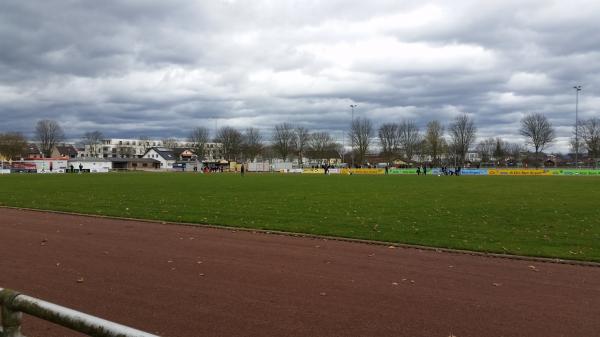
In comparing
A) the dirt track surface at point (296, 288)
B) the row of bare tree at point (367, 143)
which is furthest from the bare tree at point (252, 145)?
the dirt track surface at point (296, 288)

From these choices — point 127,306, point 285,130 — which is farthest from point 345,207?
point 285,130

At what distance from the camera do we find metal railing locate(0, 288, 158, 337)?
3047 millimetres

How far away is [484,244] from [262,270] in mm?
5361

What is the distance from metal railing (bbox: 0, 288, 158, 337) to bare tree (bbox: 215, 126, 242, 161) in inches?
5259

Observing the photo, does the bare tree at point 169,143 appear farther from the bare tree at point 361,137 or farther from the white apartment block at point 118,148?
the bare tree at point 361,137

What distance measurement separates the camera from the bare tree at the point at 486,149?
439ft

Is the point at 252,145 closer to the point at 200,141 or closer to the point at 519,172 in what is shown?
the point at 200,141

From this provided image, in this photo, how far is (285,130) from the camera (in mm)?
139875

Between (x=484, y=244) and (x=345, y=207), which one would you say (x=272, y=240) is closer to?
(x=484, y=244)

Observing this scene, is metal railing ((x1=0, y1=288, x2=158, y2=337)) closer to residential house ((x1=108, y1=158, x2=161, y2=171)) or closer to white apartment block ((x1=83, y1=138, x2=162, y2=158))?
residential house ((x1=108, y1=158, x2=161, y2=171))

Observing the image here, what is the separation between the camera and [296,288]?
7.29 meters

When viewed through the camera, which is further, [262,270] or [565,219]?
[565,219]

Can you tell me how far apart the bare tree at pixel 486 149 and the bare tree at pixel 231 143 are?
66.3 metres

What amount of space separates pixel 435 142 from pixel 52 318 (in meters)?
119
